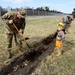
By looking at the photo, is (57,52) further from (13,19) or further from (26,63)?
(13,19)

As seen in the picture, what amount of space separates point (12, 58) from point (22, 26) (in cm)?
136

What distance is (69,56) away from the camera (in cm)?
985

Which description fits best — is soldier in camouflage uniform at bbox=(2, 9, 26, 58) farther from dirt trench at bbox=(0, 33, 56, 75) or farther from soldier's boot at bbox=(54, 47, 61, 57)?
soldier's boot at bbox=(54, 47, 61, 57)

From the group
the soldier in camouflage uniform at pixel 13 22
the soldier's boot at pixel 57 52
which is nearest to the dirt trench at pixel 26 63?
the soldier's boot at pixel 57 52

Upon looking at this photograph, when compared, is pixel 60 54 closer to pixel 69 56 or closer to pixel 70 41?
pixel 69 56

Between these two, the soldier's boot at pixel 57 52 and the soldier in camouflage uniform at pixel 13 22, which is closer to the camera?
the soldier's boot at pixel 57 52

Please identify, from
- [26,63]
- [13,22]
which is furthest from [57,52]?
[13,22]

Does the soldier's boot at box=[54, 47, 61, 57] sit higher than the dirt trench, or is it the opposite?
the soldier's boot at box=[54, 47, 61, 57]

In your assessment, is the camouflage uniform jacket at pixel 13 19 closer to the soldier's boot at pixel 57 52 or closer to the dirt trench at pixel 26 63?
the dirt trench at pixel 26 63

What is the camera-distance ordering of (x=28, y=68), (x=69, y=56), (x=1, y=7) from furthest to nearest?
(x=1, y=7) → (x=69, y=56) → (x=28, y=68)

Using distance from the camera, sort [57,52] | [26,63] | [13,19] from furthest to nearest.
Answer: [13,19], [57,52], [26,63]

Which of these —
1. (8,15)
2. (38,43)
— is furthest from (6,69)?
(38,43)

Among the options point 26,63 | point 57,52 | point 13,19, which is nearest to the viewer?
point 26,63

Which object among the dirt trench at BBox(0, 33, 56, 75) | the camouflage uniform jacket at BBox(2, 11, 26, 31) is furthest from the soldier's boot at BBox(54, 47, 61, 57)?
the camouflage uniform jacket at BBox(2, 11, 26, 31)
